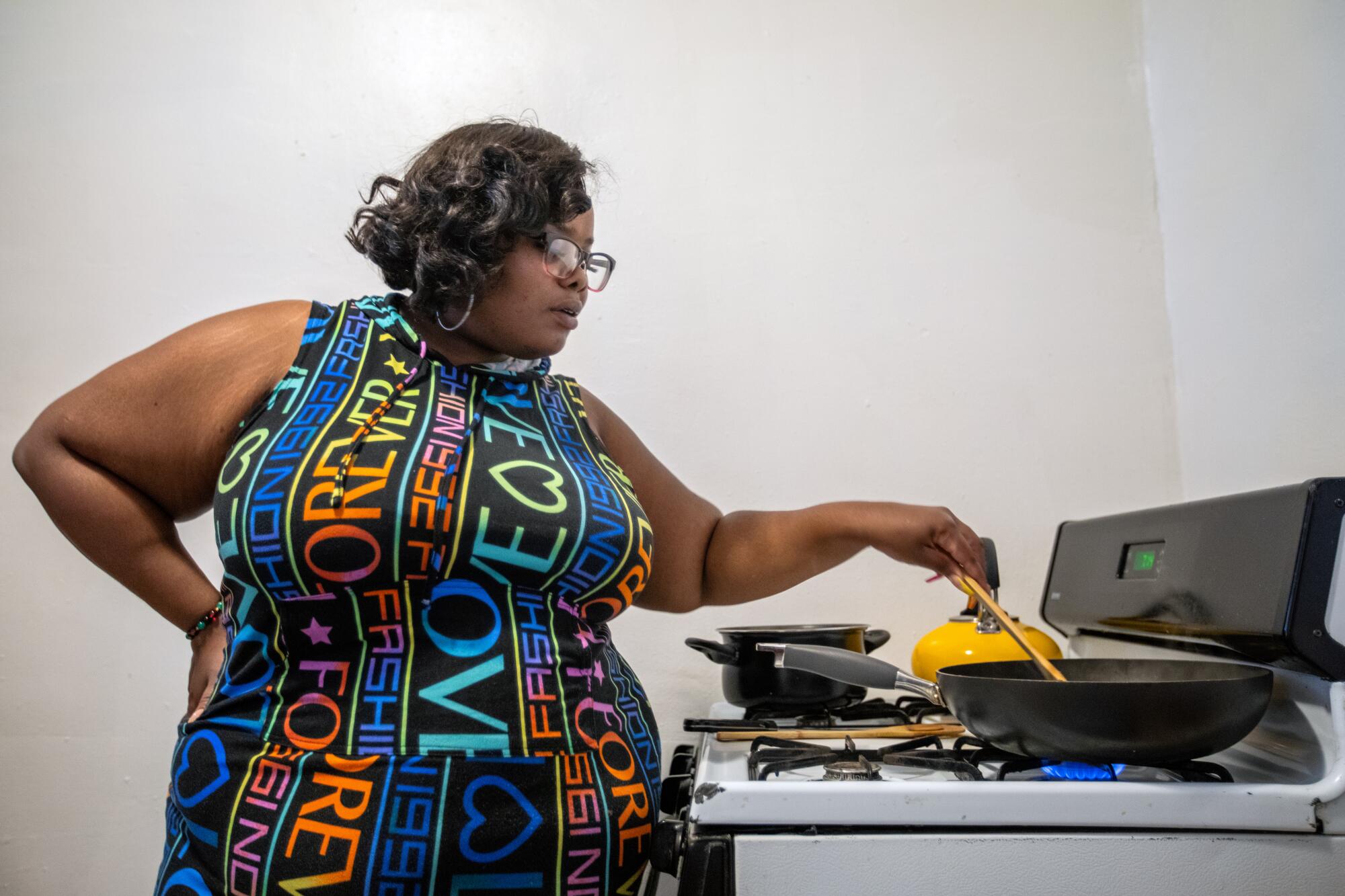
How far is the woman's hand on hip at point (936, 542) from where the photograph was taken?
1.08 meters

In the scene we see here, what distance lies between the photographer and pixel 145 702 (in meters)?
1.47

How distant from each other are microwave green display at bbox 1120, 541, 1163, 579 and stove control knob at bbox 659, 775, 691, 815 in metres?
0.56

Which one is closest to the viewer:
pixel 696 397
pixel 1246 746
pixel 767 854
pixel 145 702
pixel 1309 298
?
pixel 767 854

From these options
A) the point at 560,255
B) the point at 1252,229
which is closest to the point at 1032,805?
the point at 560,255

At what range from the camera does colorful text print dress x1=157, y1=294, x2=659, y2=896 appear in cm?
77

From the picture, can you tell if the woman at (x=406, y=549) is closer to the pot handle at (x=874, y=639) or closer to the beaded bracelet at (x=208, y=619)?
the beaded bracelet at (x=208, y=619)

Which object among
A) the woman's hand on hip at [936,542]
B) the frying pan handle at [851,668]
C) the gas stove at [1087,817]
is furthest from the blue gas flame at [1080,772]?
the woman's hand on hip at [936,542]

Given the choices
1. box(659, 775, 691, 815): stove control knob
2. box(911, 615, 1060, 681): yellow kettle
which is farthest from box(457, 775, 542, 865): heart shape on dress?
box(911, 615, 1060, 681): yellow kettle

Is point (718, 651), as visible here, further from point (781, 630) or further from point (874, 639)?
point (874, 639)

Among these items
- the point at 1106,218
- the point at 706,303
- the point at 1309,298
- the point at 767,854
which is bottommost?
the point at 767,854

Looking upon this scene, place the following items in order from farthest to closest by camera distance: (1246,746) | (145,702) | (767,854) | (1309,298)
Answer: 1. (145,702)
2. (1309,298)
3. (1246,746)
4. (767,854)

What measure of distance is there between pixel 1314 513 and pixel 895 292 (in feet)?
2.89

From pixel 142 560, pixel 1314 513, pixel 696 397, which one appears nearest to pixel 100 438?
pixel 142 560

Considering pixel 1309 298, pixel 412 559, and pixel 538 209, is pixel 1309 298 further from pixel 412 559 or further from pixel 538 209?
pixel 412 559
